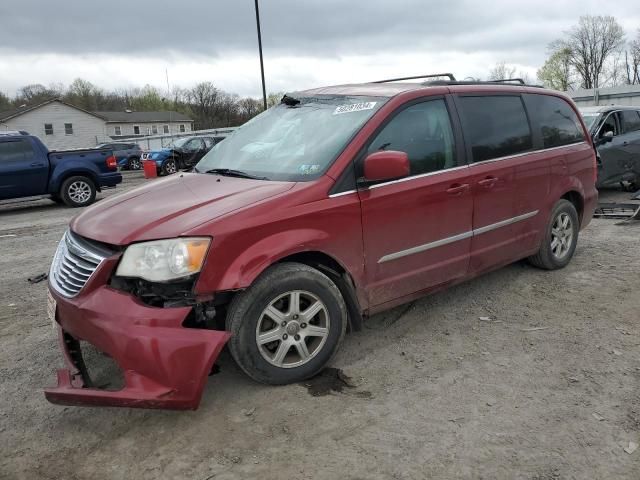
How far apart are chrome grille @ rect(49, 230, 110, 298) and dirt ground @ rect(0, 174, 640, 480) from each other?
70 cm

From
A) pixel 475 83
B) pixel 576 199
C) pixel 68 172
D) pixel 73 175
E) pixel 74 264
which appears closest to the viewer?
pixel 74 264

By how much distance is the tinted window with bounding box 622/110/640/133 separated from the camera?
9805 mm

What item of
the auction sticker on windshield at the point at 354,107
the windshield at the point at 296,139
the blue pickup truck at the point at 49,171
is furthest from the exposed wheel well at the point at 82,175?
the auction sticker on windshield at the point at 354,107

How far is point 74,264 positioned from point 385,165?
193 centimetres

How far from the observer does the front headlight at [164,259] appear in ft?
9.30

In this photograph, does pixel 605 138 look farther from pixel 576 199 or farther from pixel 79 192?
pixel 79 192

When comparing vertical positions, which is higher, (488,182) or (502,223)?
(488,182)

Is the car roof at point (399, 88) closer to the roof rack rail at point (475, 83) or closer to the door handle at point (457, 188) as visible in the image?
the roof rack rail at point (475, 83)

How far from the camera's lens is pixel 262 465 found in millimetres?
2562

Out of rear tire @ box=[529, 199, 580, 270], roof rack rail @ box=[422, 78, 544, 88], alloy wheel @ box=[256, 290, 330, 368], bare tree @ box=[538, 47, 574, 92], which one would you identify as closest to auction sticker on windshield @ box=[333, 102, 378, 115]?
roof rack rail @ box=[422, 78, 544, 88]

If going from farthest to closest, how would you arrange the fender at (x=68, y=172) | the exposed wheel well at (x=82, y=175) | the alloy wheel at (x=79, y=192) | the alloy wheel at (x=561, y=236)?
the alloy wheel at (x=79, y=192), the exposed wheel well at (x=82, y=175), the fender at (x=68, y=172), the alloy wheel at (x=561, y=236)

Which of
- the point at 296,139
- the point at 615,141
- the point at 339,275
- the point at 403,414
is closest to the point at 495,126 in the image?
the point at 296,139

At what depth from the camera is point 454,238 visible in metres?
4.07

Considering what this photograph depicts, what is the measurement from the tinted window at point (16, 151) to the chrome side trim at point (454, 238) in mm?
11225
